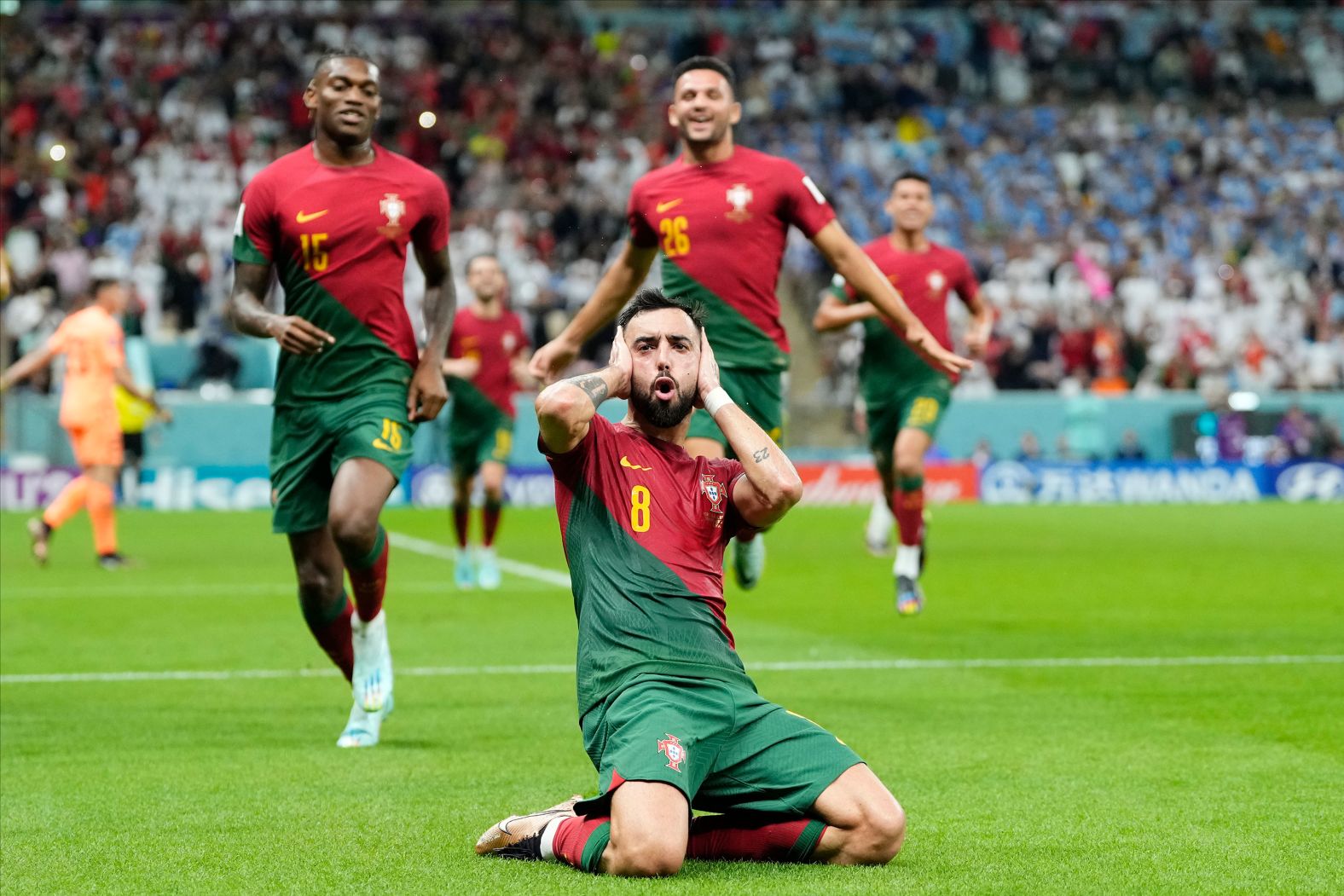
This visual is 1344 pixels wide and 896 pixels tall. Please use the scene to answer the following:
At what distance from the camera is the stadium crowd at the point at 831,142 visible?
27.9 m

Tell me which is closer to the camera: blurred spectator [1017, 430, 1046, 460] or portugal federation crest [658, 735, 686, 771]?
portugal federation crest [658, 735, 686, 771]

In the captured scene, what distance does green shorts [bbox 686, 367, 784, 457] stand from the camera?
908 cm

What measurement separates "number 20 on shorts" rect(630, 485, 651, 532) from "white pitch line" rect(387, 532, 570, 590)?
30.2 feet

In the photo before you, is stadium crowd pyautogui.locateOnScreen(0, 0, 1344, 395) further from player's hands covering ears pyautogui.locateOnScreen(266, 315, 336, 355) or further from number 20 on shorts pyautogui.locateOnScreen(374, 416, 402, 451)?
player's hands covering ears pyautogui.locateOnScreen(266, 315, 336, 355)

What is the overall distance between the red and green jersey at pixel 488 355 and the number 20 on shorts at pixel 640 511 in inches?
400

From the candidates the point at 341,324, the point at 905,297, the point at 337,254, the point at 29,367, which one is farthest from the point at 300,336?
the point at 29,367

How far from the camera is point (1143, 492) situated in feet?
93.5

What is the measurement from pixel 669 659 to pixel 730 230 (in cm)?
406

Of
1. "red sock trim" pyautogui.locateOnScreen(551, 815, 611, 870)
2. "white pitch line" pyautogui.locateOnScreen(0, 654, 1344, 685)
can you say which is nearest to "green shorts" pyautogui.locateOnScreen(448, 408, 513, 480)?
"white pitch line" pyautogui.locateOnScreen(0, 654, 1344, 685)

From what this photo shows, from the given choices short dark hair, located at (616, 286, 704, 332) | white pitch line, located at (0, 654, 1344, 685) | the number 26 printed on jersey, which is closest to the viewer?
short dark hair, located at (616, 286, 704, 332)

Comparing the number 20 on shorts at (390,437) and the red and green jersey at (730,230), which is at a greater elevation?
the red and green jersey at (730,230)

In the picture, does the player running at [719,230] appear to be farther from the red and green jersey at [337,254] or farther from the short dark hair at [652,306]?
the short dark hair at [652,306]

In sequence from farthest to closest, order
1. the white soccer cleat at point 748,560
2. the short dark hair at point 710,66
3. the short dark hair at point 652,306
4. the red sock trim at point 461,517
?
the red sock trim at point 461,517
the white soccer cleat at point 748,560
the short dark hair at point 710,66
the short dark hair at point 652,306

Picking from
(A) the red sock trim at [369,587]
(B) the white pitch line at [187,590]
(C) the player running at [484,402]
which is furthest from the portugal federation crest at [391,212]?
(C) the player running at [484,402]
